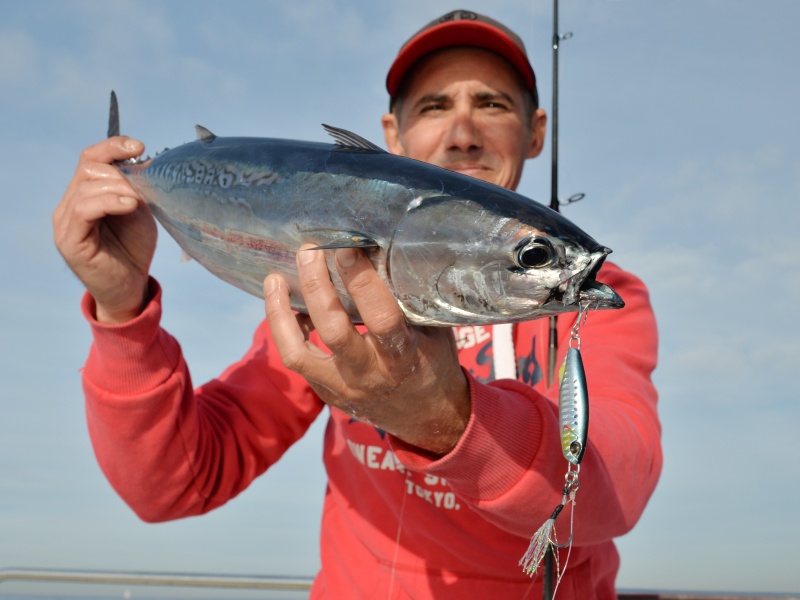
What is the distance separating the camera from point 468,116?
3.43 metres

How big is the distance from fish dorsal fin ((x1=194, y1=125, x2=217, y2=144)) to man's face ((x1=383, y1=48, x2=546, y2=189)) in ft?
4.07

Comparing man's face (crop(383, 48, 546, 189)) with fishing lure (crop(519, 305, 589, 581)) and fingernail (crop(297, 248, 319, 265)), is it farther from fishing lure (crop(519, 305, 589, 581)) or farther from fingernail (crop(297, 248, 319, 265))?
fishing lure (crop(519, 305, 589, 581))

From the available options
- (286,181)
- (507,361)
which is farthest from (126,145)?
(507,361)

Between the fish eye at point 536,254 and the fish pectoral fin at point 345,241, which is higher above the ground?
the fish pectoral fin at point 345,241

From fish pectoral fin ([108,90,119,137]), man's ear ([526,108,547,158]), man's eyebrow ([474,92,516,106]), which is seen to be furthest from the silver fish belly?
man's ear ([526,108,547,158])

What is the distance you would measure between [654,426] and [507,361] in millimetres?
747

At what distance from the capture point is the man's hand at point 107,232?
2605mm

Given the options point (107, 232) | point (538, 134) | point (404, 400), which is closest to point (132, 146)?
point (107, 232)

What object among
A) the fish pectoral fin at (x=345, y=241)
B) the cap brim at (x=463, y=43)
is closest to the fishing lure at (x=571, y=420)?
the fish pectoral fin at (x=345, y=241)

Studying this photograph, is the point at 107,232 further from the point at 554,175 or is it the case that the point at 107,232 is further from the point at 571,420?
the point at 554,175

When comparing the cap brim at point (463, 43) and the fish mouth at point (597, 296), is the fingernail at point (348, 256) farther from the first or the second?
the cap brim at point (463, 43)

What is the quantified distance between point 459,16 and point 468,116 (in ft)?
2.08

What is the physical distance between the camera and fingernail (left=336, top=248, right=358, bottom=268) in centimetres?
171

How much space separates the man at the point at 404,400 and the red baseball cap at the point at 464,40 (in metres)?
0.01
